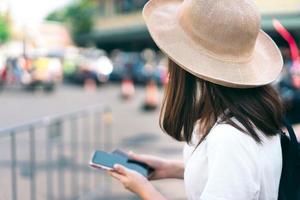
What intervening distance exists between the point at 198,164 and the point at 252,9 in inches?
21.4

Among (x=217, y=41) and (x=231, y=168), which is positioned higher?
(x=217, y=41)

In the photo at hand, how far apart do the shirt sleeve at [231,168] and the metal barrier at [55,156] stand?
2310mm

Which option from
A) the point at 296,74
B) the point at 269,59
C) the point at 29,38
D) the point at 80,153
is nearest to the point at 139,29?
the point at 29,38

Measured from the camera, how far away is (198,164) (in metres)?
Answer: 1.76

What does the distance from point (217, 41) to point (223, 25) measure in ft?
0.19

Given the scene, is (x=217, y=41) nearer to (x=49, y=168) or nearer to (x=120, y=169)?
(x=120, y=169)

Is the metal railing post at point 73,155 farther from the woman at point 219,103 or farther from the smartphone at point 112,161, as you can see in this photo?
the woman at point 219,103

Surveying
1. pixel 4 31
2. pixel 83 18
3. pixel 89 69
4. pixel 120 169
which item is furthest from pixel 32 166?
pixel 83 18

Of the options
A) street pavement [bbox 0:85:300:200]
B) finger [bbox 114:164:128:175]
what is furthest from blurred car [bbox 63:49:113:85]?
finger [bbox 114:164:128:175]

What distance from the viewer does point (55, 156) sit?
5.11 m

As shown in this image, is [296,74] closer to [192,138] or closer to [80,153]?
[80,153]

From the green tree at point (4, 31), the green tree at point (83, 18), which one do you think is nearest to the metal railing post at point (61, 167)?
the green tree at point (4, 31)

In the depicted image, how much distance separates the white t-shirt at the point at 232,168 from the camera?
5.44 ft

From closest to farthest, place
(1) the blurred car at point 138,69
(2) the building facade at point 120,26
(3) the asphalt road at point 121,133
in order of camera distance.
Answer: (3) the asphalt road at point 121,133 → (1) the blurred car at point 138,69 → (2) the building facade at point 120,26
